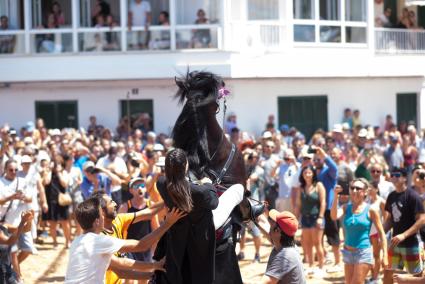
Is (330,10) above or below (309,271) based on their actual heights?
above

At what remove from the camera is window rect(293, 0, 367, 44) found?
28641mm

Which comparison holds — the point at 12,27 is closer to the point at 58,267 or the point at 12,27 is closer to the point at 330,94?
the point at 330,94

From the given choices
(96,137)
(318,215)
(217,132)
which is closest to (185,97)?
(217,132)

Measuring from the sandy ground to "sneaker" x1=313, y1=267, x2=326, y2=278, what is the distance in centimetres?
7

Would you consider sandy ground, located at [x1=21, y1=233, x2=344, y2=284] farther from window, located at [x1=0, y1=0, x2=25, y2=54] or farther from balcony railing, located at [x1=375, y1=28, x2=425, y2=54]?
balcony railing, located at [x1=375, y1=28, x2=425, y2=54]

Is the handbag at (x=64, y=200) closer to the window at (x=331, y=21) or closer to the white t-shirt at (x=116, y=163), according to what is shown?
the white t-shirt at (x=116, y=163)

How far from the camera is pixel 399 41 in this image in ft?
103

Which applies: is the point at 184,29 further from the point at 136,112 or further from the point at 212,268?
the point at 212,268

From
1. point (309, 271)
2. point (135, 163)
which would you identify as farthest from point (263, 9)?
point (309, 271)

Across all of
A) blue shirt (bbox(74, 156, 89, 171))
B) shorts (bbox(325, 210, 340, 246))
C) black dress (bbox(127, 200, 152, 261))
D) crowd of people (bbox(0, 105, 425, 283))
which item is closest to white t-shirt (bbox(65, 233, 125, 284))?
crowd of people (bbox(0, 105, 425, 283))

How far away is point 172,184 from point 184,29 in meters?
20.4

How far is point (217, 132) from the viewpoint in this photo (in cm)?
804

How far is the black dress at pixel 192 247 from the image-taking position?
7.12 m

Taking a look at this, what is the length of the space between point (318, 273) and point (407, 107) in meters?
16.7
